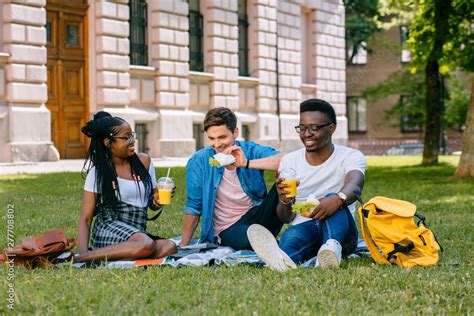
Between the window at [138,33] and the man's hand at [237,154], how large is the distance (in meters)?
17.8

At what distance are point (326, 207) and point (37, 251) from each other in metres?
2.17

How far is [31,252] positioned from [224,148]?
1.78 meters

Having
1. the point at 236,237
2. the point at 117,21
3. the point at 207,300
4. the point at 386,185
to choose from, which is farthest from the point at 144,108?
the point at 207,300

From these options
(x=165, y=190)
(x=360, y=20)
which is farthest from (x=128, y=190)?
(x=360, y=20)

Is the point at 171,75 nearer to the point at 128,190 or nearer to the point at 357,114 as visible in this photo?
the point at 128,190

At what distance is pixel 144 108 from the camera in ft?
83.9

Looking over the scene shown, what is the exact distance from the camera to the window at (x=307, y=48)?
34.1 metres

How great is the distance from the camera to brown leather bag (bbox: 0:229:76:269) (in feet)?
24.3

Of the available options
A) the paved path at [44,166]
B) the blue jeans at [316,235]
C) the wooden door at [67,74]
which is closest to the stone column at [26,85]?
the paved path at [44,166]

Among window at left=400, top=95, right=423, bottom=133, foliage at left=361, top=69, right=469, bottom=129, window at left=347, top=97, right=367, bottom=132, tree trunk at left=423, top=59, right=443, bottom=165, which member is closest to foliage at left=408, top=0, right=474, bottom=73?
tree trunk at left=423, top=59, right=443, bottom=165

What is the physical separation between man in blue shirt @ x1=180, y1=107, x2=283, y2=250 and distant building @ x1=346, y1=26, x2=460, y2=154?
4297 centimetres

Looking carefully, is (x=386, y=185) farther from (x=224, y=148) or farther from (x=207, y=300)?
(x=207, y=300)

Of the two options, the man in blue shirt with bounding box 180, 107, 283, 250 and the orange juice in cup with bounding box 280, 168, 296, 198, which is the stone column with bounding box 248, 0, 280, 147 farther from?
the orange juice in cup with bounding box 280, 168, 296, 198

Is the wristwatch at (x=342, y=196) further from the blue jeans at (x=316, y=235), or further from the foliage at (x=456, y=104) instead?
the foliage at (x=456, y=104)
